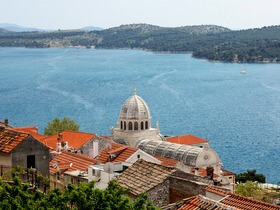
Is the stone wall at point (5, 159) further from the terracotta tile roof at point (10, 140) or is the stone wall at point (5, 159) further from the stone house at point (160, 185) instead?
the stone house at point (160, 185)

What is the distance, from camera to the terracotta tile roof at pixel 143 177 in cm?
2254

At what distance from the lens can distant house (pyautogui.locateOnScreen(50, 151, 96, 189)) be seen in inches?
1252

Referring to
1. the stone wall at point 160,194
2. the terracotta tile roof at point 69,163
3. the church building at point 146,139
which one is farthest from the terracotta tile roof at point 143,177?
the church building at point 146,139

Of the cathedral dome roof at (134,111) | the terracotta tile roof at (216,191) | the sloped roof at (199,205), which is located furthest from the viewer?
the cathedral dome roof at (134,111)

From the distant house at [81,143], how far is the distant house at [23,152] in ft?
73.3

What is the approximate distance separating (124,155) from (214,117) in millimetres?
87296

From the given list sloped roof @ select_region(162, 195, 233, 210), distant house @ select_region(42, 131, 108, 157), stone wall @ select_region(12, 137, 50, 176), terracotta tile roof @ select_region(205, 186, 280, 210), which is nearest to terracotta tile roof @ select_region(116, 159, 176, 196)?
sloped roof @ select_region(162, 195, 233, 210)

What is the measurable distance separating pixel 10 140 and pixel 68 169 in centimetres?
1043

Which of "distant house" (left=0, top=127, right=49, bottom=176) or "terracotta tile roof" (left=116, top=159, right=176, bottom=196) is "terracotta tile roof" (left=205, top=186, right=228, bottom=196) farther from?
"distant house" (left=0, top=127, right=49, bottom=176)

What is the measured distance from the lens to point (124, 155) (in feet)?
119

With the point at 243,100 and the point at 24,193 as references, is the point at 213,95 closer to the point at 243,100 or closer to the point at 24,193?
the point at 243,100

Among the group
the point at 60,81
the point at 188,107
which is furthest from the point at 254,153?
the point at 60,81

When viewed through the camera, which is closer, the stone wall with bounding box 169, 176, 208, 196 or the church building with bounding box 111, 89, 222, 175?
the stone wall with bounding box 169, 176, 208, 196

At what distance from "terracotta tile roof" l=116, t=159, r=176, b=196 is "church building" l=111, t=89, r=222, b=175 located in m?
27.8
